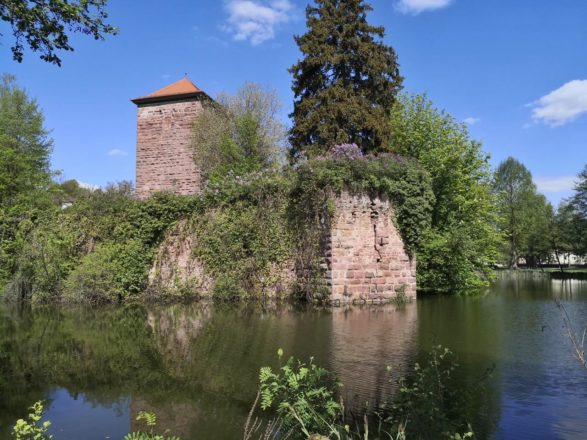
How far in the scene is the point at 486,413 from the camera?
4.65m

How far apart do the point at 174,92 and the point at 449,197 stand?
17.5 m

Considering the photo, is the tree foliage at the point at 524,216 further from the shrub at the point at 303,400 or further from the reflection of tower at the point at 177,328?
the shrub at the point at 303,400

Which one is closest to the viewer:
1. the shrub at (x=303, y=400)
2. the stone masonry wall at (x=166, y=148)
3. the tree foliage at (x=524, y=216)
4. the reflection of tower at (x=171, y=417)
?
the shrub at (x=303, y=400)

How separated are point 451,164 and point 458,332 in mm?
12337

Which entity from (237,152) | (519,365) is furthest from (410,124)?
(519,365)

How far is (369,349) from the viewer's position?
24.9ft

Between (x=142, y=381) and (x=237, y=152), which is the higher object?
(x=237, y=152)

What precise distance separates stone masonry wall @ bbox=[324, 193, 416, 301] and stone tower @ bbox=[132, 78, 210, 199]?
15251 millimetres

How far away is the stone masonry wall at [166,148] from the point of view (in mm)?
28188

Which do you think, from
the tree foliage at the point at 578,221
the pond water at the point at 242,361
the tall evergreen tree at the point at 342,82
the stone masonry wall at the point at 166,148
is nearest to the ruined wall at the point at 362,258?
the pond water at the point at 242,361

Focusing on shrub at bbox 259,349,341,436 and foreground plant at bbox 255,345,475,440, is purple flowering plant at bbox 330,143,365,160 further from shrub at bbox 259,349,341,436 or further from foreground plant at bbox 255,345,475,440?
shrub at bbox 259,349,341,436

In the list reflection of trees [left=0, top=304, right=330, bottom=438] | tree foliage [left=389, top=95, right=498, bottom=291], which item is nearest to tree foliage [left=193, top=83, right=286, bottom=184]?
tree foliage [left=389, top=95, right=498, bottom=291]

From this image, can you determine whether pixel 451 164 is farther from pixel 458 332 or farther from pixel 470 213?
pixel 458 332

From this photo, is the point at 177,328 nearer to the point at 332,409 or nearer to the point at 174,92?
the point at 332,409
